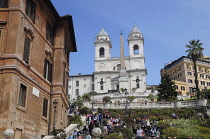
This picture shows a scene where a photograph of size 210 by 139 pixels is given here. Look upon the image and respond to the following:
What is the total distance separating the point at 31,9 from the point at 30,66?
4222 mm

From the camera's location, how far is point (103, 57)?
4272 inches

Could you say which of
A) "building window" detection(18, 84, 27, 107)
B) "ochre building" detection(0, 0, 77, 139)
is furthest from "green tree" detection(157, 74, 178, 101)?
"building window" detection(18, 84, 27, 107)

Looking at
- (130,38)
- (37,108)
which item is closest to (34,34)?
(37,108)

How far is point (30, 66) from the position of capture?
1900 centimetres

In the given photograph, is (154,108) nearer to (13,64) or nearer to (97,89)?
(13,64)

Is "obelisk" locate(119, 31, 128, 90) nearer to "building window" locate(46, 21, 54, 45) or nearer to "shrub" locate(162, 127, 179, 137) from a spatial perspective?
"shrub" locate(162, 127, 179, 137)

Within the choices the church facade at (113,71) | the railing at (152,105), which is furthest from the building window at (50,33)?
the church facade at (113,71)

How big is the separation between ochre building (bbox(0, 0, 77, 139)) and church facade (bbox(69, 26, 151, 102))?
233 feet

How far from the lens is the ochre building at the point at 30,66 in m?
16.4

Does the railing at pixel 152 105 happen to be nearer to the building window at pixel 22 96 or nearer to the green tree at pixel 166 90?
the green tree at pixel 166 90

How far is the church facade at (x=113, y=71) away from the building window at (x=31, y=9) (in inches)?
2952

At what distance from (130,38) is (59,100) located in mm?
88302

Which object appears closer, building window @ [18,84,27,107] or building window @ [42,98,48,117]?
building window @ [18,84,27,107]

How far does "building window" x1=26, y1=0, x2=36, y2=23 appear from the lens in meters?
19.4
